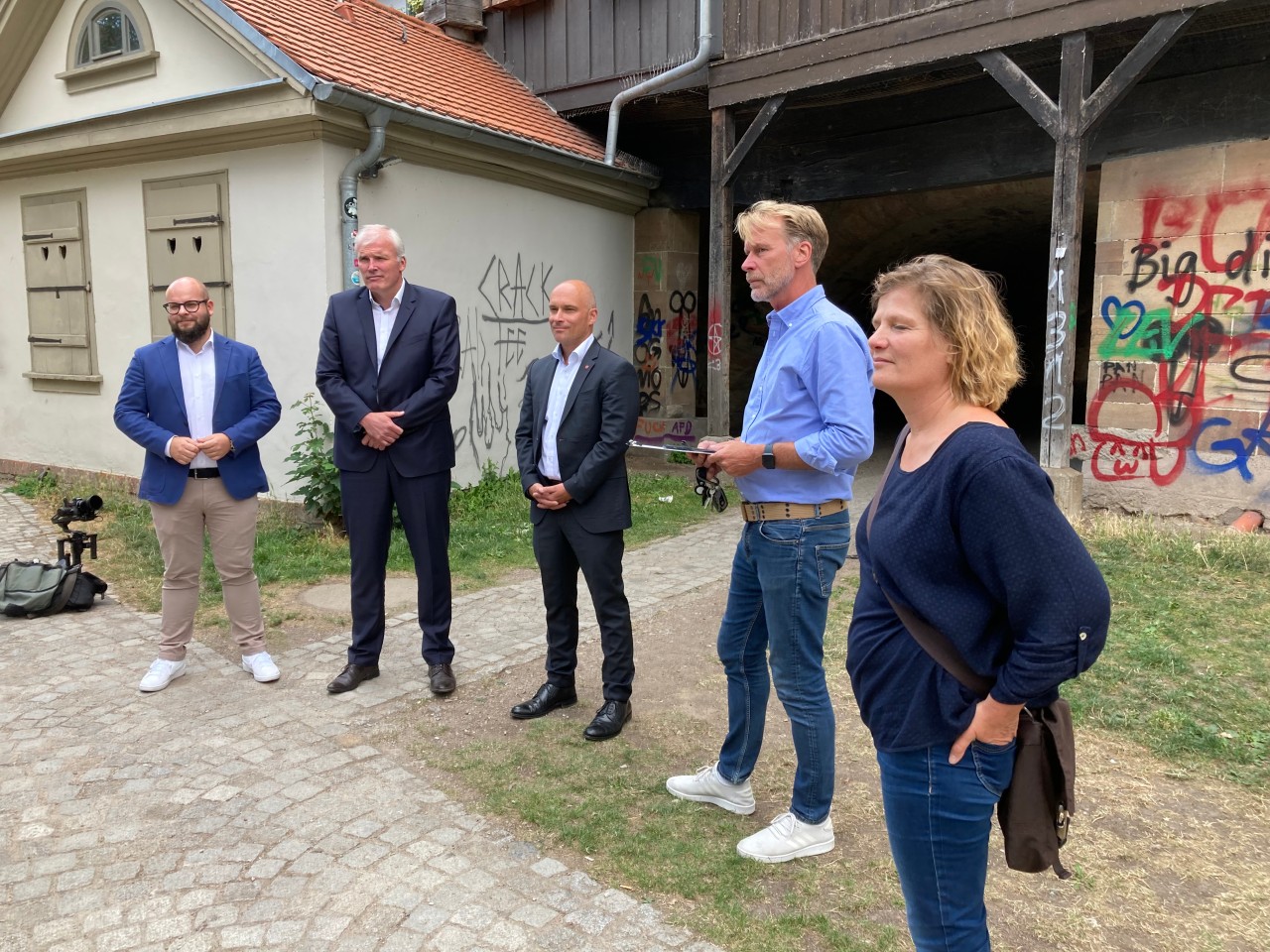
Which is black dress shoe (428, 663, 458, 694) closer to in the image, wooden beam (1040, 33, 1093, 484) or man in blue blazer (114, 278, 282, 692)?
man in blue blazer (114, 278, 282, 692)

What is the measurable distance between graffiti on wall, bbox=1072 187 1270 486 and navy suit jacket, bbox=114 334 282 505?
6.73 meters

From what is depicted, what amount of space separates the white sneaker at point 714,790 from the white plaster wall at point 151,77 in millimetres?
6828

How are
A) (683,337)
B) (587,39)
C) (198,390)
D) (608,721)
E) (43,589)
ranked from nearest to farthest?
(608,721) < (198,390) < (43,589) < (587,39) < (683,337)

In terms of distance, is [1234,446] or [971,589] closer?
[971,589]

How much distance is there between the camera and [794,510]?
9.45 ft

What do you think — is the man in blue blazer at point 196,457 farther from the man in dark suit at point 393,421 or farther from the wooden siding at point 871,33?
the wooden siding at point 871,33

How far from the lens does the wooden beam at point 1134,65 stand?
21.2 ft

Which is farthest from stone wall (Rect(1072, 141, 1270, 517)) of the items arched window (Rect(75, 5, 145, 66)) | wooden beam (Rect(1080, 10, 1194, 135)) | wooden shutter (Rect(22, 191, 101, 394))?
wooden shutter (Rect(22, 191, 101, 394))

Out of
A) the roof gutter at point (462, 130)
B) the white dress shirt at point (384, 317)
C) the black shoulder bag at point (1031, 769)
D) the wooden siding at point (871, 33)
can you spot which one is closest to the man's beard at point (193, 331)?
the white dress shirt at point (384, 317)

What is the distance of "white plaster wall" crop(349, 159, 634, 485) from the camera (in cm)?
847

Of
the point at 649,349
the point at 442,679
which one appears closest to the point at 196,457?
the point at 442,679

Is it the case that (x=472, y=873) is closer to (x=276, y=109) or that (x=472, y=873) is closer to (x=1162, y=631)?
(x=1162, y=631)

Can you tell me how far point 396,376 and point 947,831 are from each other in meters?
3.31

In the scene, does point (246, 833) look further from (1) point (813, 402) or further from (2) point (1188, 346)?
(2) point (1188, 346)
